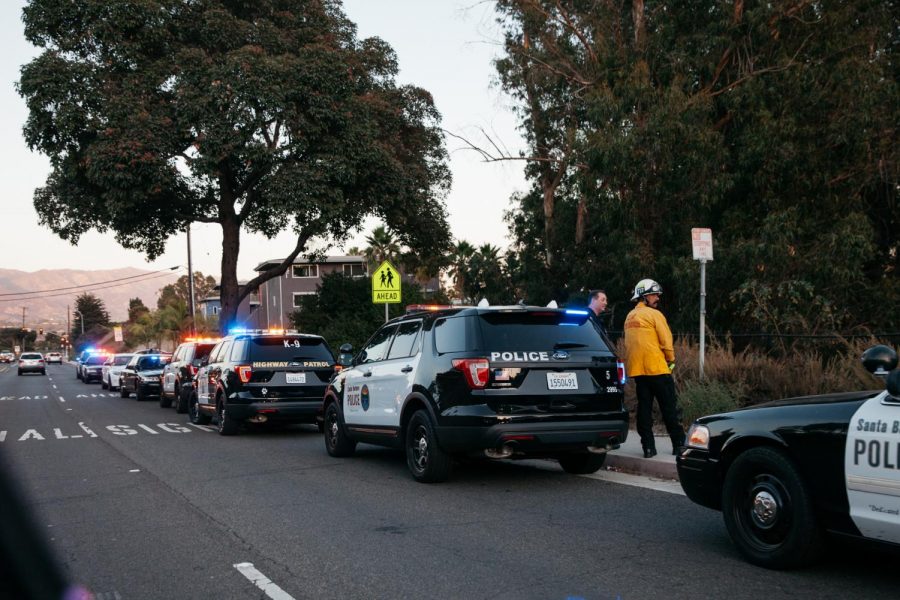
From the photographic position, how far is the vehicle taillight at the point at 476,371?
848 centimetres

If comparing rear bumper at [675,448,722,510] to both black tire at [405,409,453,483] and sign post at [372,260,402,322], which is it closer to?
black tire at [405,409,453,483]

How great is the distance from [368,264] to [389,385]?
57.3 meters

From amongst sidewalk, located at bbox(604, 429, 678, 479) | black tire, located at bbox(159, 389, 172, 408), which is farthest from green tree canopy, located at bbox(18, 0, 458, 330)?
sidewalk, located at bbox(604, 429, 678, 479)

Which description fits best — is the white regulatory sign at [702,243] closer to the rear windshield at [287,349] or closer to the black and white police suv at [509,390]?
the black and white police suv at [509,390]

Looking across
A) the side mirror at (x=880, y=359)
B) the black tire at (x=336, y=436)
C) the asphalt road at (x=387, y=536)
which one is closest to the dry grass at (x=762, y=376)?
the asphalt road at (x=387, y=536)

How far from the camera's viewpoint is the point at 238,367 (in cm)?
1437

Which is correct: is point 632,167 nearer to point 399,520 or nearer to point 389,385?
point 389,385

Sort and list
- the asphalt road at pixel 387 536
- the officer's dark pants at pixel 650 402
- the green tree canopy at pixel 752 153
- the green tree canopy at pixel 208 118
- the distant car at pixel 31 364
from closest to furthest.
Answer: the asphalt road at pixel 387 536
the officer's dark pants at pixel 650 402
the green tree canopy at pixel 752 153
the green tree canopy at pixel 208 118
the distant car at pixel 31 364

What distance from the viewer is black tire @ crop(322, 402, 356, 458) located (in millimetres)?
11438

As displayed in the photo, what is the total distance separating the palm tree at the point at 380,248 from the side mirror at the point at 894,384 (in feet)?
208

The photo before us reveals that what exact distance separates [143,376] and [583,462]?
20.1 meters

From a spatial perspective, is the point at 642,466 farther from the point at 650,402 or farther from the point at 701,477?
the point at 701,477

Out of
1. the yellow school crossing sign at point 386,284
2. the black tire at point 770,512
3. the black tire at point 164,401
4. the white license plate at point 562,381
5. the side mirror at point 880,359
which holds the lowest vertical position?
the black tire at point 164,401

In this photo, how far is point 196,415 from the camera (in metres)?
17.4
